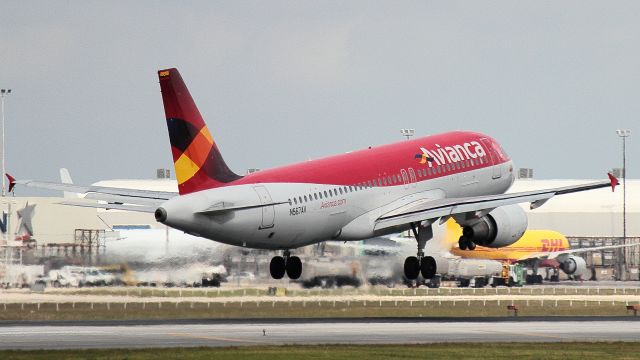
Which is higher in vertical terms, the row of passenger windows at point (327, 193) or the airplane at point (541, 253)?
the row of passenger windows at point (327, 193)

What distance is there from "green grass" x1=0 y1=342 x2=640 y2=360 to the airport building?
7578cm

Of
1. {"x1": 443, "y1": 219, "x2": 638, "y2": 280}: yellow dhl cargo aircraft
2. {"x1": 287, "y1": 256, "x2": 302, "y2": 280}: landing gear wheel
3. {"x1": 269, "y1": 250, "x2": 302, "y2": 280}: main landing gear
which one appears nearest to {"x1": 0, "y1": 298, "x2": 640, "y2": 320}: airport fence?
{"x1": 269, "y1": 250, "x2": 302, "y2": 280}: main landing gear

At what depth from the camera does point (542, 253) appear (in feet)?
A: 490

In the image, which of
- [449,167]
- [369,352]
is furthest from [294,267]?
[369,352]

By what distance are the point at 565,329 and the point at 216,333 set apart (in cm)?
1852

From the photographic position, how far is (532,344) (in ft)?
218

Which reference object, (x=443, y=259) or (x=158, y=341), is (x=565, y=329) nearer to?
(x=158, y=341)

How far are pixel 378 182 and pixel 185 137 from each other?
11.5 meters

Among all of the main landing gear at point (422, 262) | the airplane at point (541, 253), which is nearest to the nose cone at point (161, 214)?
the main landing gear at point (422, 262)

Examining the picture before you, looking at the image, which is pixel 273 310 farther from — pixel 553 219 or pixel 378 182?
pixel 553 219

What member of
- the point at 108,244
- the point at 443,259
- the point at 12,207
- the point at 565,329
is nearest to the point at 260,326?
the point at 565,329

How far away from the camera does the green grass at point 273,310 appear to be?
287 ft

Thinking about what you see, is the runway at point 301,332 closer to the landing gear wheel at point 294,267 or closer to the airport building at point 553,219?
the landing gear wheel at point 294,267

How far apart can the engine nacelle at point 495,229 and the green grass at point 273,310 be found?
55.8 ft
